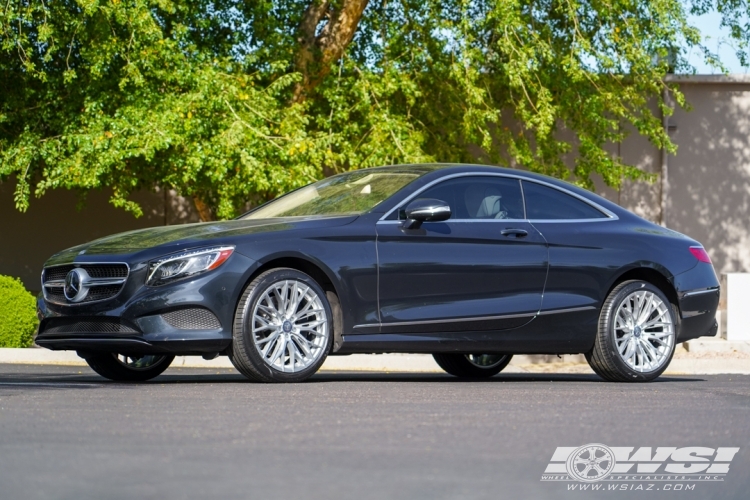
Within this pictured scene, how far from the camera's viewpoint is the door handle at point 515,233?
9148mm

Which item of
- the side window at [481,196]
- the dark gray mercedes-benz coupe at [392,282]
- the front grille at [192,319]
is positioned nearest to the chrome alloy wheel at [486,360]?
the dark gray mercedes-benz coupe at [392,282]

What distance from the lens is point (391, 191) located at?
8.99m

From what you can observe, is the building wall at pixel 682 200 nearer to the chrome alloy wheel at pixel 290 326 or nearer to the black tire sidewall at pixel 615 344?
the black tire sidewall at pixel 615 344

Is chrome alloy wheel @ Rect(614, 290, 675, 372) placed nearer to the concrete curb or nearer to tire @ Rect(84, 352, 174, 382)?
the concrete curb

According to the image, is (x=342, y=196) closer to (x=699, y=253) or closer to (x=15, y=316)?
(x=699, y=253)

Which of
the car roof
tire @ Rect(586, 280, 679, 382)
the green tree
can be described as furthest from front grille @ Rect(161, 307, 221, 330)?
Result: the green tree

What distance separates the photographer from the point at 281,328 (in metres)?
8.15

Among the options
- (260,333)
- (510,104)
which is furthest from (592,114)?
(260,333)

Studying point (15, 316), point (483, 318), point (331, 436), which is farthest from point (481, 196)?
point (15, 316)

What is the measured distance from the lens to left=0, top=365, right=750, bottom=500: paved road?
433 cm

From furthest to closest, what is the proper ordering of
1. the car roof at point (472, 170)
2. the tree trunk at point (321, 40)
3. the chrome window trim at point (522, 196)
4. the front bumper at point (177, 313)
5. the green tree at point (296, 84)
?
the tree trunk at point (321, 40) → the green tree at point (296, 84) → the car roof at point (472, 170) → the chrome window trim at point (522, 196) → the front bumper at point (177, 313)

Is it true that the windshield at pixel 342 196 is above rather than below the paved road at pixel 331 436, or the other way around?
above

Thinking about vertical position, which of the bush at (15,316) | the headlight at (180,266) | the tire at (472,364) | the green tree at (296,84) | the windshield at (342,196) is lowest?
the tire at (472,364)

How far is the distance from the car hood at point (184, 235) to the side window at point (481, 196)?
875 millimetres
